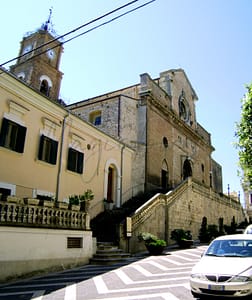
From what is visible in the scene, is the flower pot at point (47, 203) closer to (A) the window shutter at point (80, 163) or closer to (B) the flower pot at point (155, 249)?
(A) the window shutter at point (80, 163)

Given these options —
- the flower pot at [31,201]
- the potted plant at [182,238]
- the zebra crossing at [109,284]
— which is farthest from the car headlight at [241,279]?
the potted plant at [182,238]

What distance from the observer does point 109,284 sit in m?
7.36

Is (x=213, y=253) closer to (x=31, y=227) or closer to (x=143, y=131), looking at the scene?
(x=31, y=227)

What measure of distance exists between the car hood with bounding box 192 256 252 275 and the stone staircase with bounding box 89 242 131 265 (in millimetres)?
5584


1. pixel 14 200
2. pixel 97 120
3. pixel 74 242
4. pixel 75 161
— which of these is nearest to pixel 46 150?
pixel 75 161

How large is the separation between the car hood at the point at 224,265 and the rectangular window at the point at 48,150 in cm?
925

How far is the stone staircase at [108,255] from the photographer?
429 inches

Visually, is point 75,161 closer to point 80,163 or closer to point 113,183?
point 80,163

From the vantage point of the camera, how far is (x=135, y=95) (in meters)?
24.6

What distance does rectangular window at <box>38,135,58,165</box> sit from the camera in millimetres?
13195

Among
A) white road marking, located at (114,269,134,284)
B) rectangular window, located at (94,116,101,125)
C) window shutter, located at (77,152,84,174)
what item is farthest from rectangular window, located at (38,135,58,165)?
rectangular window, located at (94,116,101,125)

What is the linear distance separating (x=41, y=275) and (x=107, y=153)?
993 cm

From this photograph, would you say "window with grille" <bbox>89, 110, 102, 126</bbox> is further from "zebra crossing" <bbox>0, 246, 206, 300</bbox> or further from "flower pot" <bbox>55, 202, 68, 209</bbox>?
"zebra crossing" <bbox>0, 246, 206, 300</bbox>

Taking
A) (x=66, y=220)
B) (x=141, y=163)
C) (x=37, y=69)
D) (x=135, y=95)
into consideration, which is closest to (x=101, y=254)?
(x=66, y=220)
